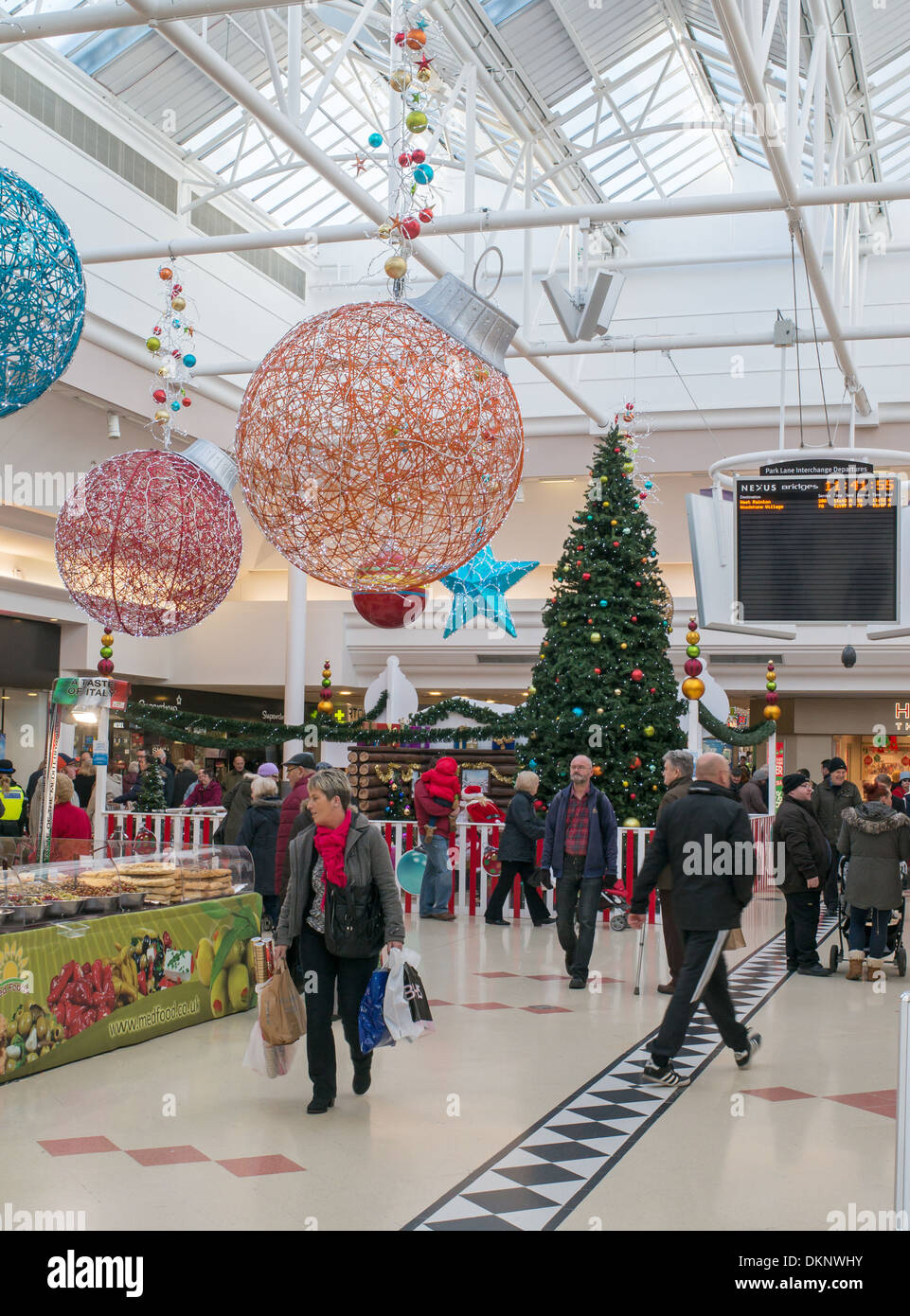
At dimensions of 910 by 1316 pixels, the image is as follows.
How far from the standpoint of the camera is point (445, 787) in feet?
37.1

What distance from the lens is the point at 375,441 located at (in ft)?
12.1

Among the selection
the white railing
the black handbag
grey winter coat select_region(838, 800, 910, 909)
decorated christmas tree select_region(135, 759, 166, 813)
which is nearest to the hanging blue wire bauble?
the black handbag

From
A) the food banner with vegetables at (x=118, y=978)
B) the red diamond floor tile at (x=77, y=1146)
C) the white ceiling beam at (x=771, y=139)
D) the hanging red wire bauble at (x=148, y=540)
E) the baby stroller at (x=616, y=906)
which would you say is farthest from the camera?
the baby stroller at (x=616, y=906)

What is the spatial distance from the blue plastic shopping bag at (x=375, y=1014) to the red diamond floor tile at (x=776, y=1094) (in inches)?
65.3

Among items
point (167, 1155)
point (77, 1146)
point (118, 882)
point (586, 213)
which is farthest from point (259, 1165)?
point (586, 213)

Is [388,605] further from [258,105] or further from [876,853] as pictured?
[258,105]

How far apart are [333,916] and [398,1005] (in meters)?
0.45

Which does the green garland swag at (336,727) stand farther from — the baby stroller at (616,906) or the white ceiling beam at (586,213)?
the white ceiling beam at (586,213)

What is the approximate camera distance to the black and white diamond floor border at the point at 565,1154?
12.8 feet

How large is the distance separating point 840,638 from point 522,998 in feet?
42.9

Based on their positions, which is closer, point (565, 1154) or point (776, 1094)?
point (565, 1154)

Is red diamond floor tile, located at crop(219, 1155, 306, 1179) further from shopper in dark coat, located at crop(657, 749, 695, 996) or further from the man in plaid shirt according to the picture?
the man in plaid shirt

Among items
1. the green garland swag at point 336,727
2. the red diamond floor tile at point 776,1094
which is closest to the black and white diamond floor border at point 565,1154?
the red diamond floor tile at point 776,1094
